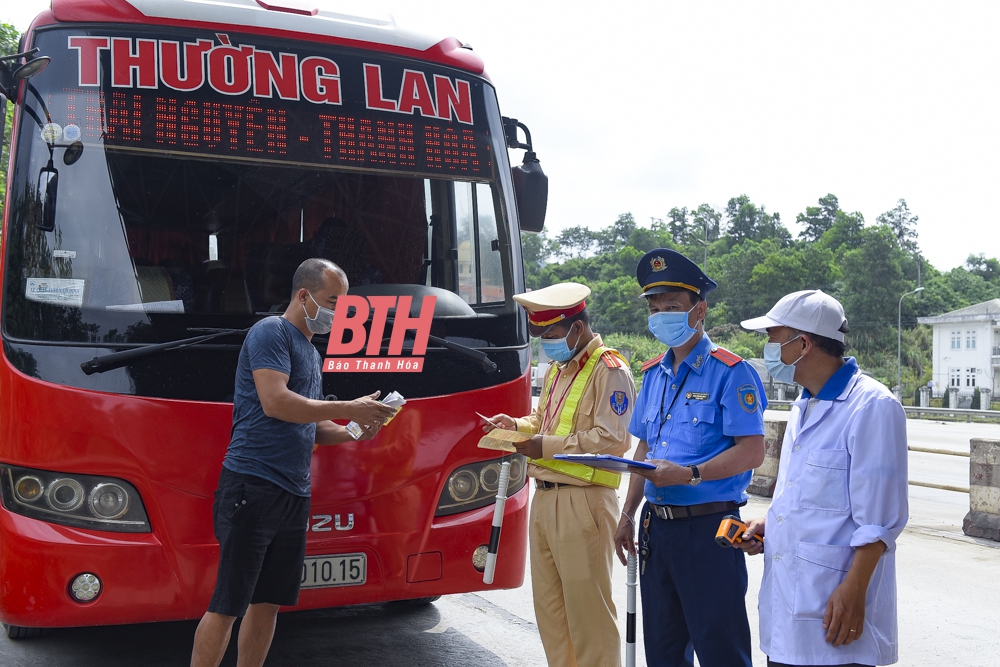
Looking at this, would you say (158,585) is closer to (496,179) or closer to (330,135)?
(330,135)

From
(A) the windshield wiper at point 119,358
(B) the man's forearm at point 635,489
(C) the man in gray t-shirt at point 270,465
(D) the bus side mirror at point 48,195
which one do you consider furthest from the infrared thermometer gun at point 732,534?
(D) the bus side mirror at point 48,195

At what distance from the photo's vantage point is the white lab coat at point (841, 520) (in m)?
2.47

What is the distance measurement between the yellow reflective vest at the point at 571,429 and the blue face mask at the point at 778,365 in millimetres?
A: 863

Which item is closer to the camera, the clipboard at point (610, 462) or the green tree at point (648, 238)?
the clipboard at point (610, 462)

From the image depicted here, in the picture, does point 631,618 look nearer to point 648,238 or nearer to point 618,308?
point 618,308

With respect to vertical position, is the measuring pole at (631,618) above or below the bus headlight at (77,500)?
below

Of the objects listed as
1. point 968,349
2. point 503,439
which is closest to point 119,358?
point 503,439

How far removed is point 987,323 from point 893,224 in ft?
133

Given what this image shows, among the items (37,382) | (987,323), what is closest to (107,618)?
(37,382)

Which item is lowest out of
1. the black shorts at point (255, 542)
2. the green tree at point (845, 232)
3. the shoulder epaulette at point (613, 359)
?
the black shorts at point (255, 542)

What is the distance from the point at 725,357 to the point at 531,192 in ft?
7.36

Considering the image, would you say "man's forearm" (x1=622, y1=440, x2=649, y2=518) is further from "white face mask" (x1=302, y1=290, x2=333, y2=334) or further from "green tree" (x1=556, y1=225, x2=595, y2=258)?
"green tree" (x1=556, y1=225, x2=595, y2=258)

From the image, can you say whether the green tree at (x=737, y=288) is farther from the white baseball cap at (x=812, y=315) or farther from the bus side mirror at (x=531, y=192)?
the white baseball cap at (x=812, y=315)

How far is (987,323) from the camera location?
217 feet
